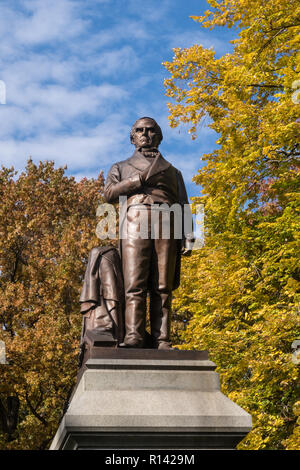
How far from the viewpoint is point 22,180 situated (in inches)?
898

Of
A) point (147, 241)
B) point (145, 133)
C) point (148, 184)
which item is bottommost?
point (147, 241)

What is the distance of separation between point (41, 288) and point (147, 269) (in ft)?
46.0

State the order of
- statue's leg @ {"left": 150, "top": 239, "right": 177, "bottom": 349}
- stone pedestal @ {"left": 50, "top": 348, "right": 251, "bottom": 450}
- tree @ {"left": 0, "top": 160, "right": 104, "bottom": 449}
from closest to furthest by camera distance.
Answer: stone pedestal @ {"left": 50, "top": 348, "right": 251, "bottom": 450}
statue's leg @ {"left": 150, "top": 239, "right": 177, "bottom": 349}
tree @ {"left": 0, "top": 160, "right": 104, "bottom": 449}

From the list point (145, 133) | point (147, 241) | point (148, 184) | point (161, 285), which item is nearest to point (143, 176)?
point (148, 184)

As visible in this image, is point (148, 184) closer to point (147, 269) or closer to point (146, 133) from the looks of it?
point (146, 133)

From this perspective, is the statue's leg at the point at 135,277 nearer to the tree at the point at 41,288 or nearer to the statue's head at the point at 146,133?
the statue's head at the point at 146,133

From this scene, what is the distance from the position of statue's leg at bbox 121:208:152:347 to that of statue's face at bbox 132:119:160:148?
0.86 metres

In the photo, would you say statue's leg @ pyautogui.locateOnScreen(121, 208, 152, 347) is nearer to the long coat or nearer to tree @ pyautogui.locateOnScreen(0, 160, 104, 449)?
the long coat

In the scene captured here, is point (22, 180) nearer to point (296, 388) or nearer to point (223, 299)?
point (223, 299)

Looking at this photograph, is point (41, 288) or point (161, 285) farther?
point (41, 288)

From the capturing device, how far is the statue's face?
7262mm

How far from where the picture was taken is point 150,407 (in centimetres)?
554

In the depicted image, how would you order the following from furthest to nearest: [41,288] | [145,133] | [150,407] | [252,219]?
[41,288], [252,219], [145,133], [150,407]

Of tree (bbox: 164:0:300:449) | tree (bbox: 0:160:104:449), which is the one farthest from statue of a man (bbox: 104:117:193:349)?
tree (bbox: 0:160:104:449)
